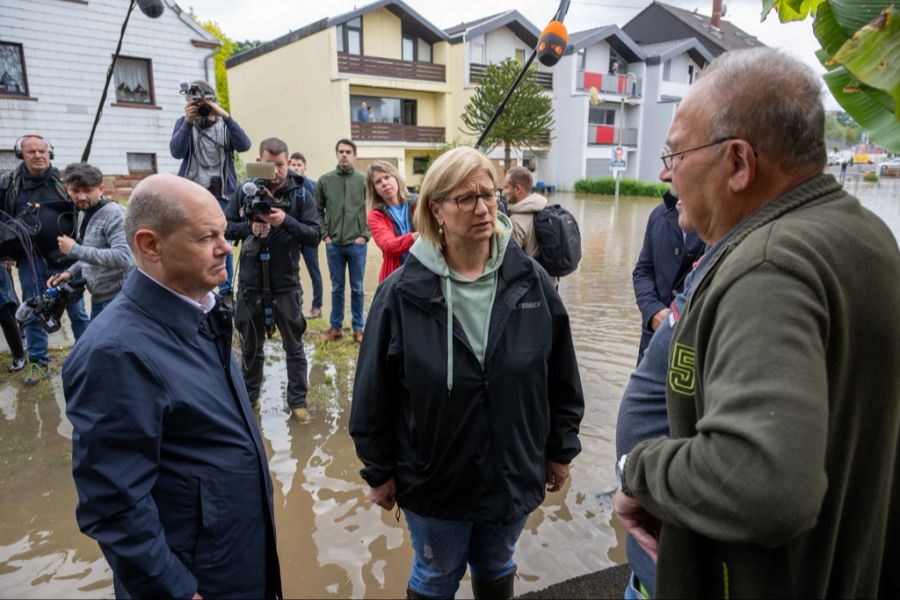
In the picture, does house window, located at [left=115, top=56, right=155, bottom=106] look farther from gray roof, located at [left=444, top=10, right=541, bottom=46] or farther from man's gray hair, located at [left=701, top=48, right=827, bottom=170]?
man's gray hair, located at [left=701, top=48, right=827, bottom=170]

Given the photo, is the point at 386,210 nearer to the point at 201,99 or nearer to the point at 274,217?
the point at 274,217

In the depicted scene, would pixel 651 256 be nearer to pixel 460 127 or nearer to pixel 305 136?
pixel 305 136

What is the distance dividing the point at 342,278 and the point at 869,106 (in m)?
5.52

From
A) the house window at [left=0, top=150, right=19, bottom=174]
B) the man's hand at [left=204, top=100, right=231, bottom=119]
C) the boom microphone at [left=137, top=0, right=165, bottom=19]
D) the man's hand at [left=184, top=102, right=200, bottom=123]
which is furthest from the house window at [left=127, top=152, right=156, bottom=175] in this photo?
the man's hand at [left=204, top=100, right=231, bottom=119]

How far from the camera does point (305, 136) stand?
26.4 m

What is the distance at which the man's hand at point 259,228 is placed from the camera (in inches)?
165

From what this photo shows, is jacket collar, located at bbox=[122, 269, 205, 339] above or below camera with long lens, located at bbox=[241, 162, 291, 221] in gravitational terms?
below

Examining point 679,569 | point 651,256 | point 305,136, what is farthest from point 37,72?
point 679,569

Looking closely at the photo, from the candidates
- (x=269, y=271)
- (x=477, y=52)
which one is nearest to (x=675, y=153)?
(x=269, y=271)

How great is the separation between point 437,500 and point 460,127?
28708 millimetres

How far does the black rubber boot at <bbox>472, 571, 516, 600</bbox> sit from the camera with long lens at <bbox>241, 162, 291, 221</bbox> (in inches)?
115

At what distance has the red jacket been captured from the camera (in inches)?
188

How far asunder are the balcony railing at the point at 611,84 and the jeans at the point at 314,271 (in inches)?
1140

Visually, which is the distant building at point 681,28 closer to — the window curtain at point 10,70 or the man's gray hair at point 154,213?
the window curtain at point 10,70
